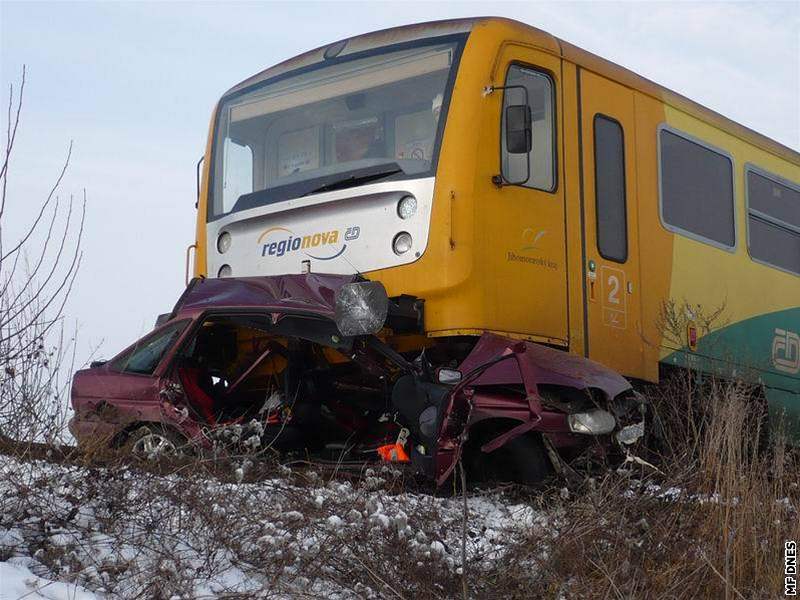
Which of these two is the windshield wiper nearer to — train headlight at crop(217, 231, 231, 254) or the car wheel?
train headlight at crop(217, 231, 231, 254)

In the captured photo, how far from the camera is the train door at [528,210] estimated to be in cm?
794

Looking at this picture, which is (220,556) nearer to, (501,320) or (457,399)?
(457,399)

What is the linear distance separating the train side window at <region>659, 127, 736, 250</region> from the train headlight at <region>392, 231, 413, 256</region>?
7.69 feet

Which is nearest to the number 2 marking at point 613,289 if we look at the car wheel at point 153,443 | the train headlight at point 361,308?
the train headlight at point 361,308

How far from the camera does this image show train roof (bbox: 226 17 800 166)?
330 inches

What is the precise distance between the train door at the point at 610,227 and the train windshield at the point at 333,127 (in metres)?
1.15

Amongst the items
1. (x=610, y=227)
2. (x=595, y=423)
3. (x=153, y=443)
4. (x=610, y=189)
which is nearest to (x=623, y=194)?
(x=610, y=189)

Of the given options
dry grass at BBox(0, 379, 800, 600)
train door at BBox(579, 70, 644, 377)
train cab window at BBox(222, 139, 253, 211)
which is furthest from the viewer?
train cab window at BBox(222, 139, 253, 211)

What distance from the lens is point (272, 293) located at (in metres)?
7.80

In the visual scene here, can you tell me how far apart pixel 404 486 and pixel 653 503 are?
1.40 meters

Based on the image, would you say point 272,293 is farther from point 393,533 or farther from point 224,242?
point 393,533

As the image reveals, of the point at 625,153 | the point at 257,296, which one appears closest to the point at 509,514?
the point at 257,296

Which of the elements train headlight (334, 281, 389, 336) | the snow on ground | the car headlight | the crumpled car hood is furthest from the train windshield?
the snow on ground

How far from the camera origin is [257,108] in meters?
9.47
